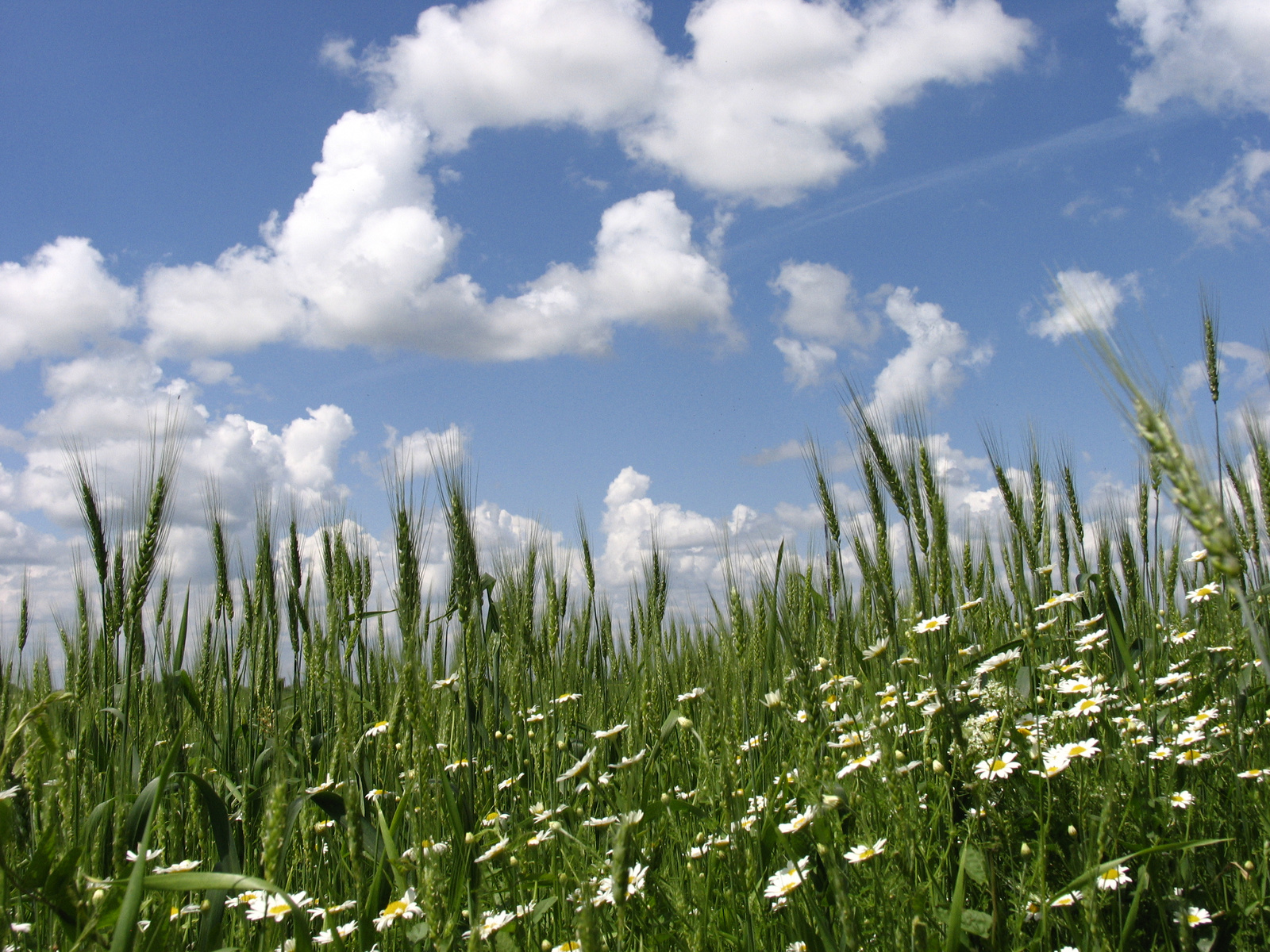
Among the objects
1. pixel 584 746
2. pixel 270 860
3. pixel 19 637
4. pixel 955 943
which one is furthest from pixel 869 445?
pixel 19 637

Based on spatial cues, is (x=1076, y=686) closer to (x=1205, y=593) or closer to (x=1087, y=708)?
(x=1087, y=708)

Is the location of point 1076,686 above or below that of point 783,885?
above

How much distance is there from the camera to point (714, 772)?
6.81 ft

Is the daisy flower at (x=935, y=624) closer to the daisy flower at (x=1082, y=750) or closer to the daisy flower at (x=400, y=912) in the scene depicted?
the daisy flower at (x=1082, y=750)

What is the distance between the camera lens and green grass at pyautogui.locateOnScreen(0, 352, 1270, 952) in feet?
5.31

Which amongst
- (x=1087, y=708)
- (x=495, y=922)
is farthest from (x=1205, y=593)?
(x=495, y=922)

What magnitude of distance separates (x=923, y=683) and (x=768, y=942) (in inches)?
55.1

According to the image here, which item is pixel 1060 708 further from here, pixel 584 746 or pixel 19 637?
pixel 19 637

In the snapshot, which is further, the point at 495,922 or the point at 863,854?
the point at 495,922

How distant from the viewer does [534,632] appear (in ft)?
11.7

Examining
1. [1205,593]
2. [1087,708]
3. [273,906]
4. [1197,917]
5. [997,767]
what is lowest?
[1197,917]

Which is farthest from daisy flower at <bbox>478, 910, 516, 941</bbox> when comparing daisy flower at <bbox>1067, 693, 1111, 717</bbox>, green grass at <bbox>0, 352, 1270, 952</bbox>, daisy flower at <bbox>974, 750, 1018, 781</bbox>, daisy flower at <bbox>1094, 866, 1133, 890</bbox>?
daisy flower at <bbox>1067, 693, 1111, 717</bbox>

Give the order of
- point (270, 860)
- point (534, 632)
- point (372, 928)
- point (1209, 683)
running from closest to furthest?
point (270, 860) → point (372, 928) → point (1209, 683) → point (534, 632)

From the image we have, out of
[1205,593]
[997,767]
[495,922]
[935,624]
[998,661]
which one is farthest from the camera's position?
[1205,593]
